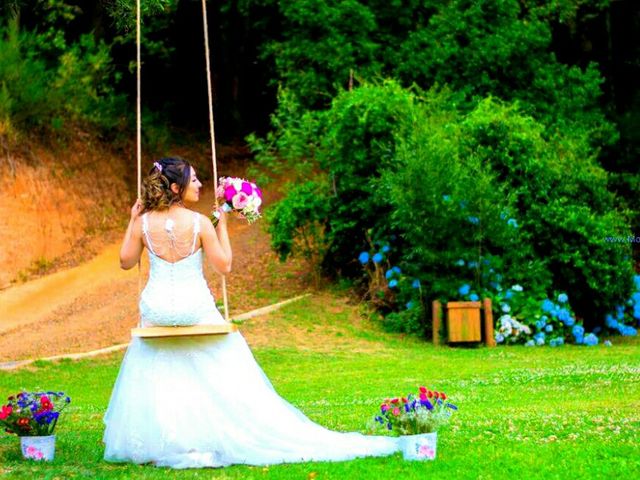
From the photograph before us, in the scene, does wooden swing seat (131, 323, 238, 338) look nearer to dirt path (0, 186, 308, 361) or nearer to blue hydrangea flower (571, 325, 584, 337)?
dirt path (0, 186, 308, 361)

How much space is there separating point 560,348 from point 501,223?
7.32ft

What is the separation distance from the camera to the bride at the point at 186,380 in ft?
25.6

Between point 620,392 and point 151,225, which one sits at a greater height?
point 151,225

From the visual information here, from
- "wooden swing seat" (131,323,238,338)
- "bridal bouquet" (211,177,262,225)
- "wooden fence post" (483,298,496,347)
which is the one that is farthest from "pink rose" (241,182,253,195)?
"wooden fence post" (483,298,496,347)

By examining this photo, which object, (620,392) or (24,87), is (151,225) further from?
(24,87)

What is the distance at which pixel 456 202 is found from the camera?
18.2 m

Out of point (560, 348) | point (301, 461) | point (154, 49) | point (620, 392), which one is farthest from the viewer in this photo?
point (154, 49)

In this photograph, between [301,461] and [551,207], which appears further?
[551,207]

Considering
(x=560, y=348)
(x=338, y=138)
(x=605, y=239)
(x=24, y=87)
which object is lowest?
(x=560, y=348)

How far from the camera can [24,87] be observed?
82.1 ft

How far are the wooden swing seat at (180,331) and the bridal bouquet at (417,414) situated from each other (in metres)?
1.21

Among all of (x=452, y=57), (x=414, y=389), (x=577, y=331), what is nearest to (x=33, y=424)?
(x=414, y=389)

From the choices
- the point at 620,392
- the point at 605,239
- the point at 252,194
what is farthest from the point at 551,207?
the point at 252,194

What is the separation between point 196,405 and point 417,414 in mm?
1494
